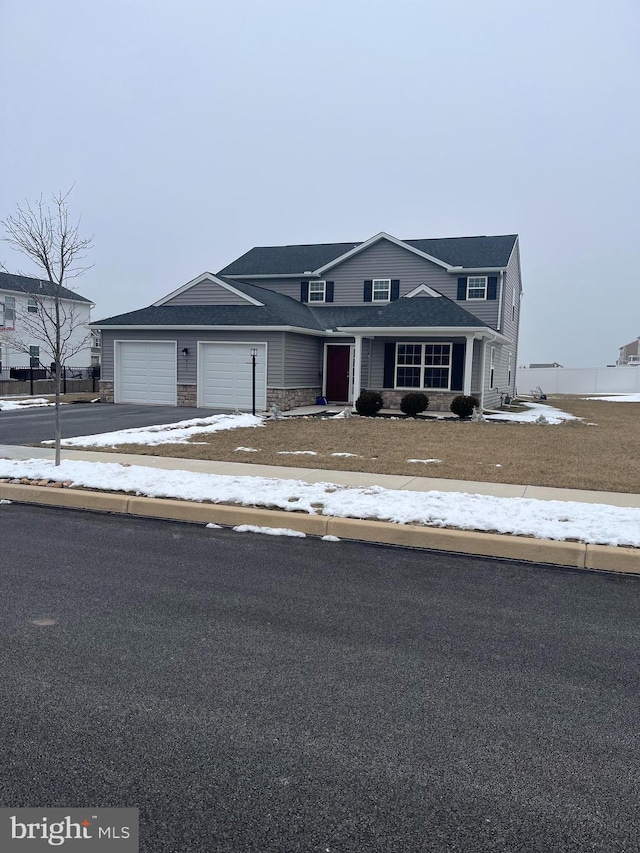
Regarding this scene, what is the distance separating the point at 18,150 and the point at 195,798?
35.5 m

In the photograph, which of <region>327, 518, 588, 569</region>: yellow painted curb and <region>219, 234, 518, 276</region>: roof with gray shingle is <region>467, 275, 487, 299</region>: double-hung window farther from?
<region>327, 518, 588, 569</region>: yellow painted curb

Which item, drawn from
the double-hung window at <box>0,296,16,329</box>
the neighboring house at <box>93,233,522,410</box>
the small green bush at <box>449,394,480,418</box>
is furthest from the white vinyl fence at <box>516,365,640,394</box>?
the double-hung window at <box>0,296,16,329</box>

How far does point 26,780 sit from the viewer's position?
110 inches

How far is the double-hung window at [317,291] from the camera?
27.4 m

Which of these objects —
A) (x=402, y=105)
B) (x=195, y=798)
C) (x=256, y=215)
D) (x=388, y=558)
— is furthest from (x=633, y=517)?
(x=256, y=215)

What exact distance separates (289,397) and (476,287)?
29.3 feet

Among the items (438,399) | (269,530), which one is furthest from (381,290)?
(269,530)

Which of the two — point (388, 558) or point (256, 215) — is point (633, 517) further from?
point (256, 215)

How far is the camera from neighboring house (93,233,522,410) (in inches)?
881

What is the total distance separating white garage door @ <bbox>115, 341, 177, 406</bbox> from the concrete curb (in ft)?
49.7

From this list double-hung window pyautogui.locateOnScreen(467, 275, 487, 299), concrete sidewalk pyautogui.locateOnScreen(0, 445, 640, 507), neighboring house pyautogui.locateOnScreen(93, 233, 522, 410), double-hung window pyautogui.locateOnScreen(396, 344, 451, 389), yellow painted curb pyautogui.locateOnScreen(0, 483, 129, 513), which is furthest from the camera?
double-hung window pyautogui.locateOnScreen(467, 275, 487, 299)

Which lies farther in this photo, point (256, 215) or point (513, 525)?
point (256, 215)

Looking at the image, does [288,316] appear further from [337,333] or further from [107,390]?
[107,390]

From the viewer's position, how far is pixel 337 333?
24.6m
